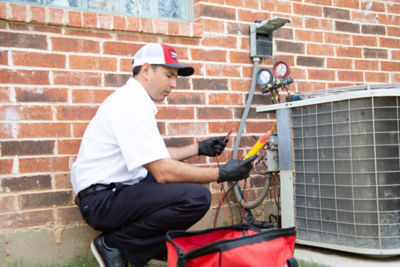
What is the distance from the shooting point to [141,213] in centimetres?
258

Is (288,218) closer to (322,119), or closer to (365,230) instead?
(365,230)

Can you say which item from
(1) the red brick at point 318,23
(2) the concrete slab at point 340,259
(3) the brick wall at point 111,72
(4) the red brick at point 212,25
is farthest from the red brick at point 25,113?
(1) the red brick at point 318,23

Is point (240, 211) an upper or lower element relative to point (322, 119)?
lower

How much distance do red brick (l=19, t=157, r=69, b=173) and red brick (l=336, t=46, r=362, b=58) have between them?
8.04 ft

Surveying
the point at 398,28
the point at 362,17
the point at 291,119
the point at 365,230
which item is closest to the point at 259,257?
the point at 365,230

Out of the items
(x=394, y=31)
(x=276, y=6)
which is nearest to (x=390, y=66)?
(x=394, y=31)

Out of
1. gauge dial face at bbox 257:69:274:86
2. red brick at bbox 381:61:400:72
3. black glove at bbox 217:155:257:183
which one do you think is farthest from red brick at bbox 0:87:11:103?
red brick at bbox 381:61:400:72

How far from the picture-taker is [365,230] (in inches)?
107

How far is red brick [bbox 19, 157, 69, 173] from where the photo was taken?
2799mm

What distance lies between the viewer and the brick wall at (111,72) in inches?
110

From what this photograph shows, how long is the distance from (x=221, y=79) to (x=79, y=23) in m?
1.11

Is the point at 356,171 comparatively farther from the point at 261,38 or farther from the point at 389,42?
the point at 389,42

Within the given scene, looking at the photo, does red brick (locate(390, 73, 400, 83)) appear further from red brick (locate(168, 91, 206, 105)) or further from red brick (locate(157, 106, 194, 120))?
red brick (locate(157, 106, 194, 120))

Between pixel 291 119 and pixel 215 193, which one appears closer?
pixel 291 119
